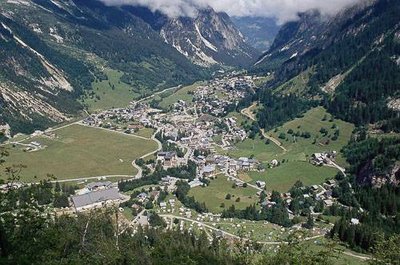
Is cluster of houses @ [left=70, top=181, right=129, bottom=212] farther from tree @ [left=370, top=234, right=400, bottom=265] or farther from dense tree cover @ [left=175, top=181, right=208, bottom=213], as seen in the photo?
tree @ [left=370, top=234, right=400, bottom=265]

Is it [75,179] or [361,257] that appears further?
[75,179]

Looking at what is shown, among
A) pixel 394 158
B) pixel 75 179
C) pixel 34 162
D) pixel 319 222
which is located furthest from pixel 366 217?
pixel 34 162

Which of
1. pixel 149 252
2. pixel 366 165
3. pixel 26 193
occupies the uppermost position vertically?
pixel 366 165

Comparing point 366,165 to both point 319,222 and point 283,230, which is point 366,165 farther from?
point 283,230

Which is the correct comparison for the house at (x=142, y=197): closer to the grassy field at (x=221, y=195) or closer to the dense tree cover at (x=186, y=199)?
the dense tree cover at (x=186, y=199)

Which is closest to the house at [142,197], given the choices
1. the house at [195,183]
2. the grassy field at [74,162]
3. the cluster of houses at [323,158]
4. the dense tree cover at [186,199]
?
the dense tree cover at [186,199]
